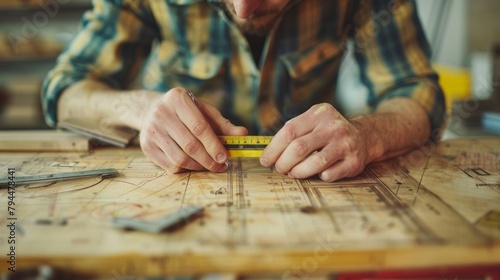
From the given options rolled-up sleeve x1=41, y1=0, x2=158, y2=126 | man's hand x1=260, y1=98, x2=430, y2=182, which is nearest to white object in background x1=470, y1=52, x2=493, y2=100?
man's hand x1=260, y1=98, x2=430, y2=182

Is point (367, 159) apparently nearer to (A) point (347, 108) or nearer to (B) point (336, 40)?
(B) point (336, 40)

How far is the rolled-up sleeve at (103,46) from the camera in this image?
1686 mm

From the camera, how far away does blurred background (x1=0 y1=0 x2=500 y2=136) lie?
2.79 meters

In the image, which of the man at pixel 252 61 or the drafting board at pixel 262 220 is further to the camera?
the man at pixel 252 61

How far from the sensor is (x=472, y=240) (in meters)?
0.79

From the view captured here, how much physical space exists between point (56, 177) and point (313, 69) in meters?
1.08

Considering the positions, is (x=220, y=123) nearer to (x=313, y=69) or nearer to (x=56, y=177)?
(x=56, y=177)

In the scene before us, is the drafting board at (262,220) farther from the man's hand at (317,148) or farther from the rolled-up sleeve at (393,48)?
the rolled-up sleeve at (393,48)

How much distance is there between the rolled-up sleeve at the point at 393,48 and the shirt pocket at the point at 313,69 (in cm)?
15

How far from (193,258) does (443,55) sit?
10.8ft

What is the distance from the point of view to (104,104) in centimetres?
153

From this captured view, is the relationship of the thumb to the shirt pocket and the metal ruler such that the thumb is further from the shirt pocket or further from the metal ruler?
the shirt pocket

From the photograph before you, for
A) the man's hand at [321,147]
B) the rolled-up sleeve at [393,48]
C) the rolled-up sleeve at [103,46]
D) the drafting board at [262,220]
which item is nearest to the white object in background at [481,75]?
the rolled-up sleeve at [393,48]

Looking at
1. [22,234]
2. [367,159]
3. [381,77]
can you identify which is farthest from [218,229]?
[381,77]
